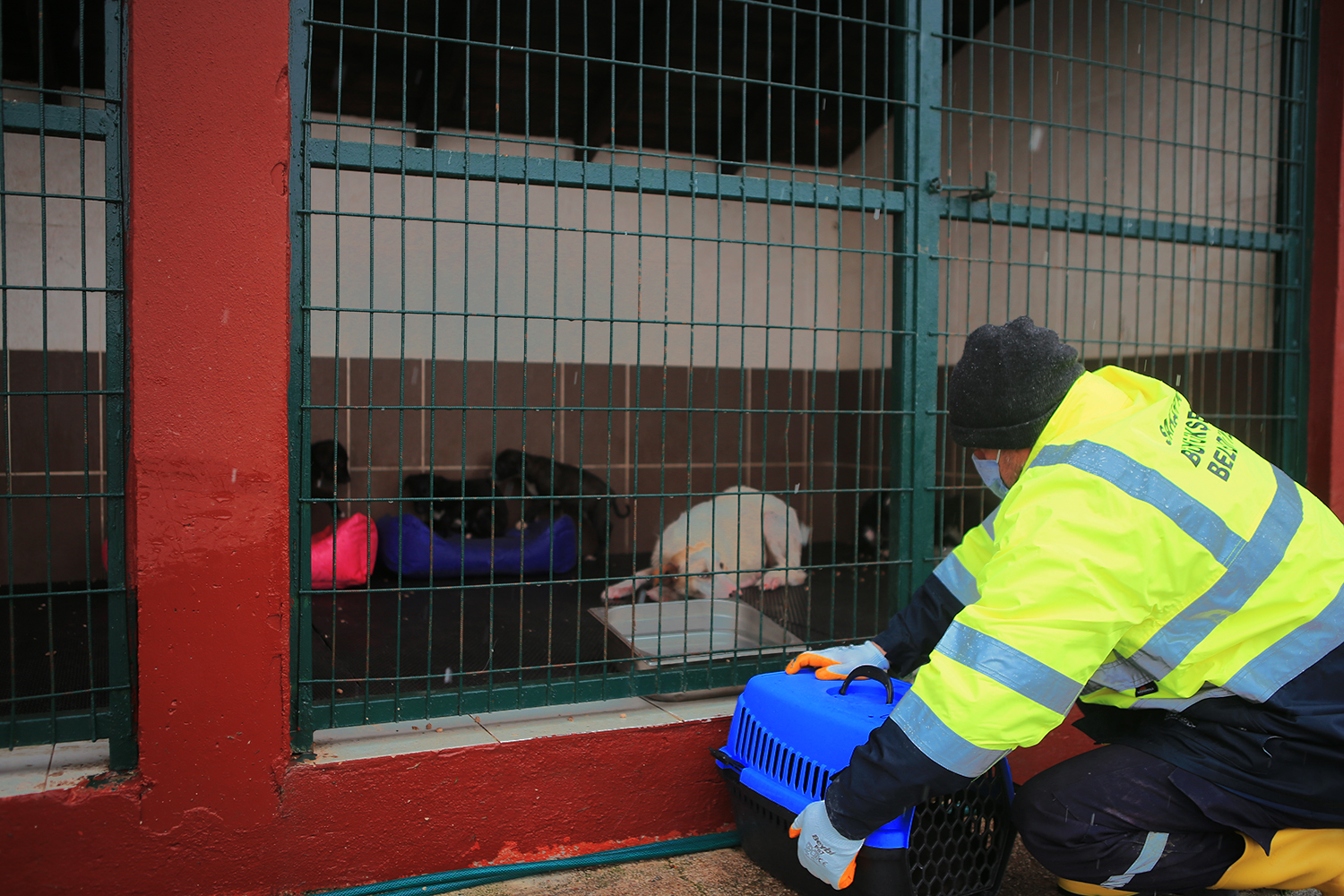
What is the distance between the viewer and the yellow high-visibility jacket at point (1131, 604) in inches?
59.0

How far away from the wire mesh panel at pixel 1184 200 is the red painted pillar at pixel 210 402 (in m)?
1.87

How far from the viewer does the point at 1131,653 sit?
171 centimetres

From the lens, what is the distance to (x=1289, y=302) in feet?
11.5

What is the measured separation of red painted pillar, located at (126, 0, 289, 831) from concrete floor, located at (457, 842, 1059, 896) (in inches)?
26.5

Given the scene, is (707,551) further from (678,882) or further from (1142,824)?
(1142,824)

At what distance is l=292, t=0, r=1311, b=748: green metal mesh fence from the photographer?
2461 mm

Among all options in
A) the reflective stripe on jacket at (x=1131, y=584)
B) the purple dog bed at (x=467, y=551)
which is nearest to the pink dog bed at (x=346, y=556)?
the purple dog bed at (x=467, y=551)

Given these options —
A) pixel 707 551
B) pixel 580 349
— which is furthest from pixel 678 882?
pixel 580 349

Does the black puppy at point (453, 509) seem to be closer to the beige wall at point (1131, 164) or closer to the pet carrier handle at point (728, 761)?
the beige wall at point (1131, 164)

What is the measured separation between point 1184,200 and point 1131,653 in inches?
146

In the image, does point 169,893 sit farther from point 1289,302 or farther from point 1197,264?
point 1197,264

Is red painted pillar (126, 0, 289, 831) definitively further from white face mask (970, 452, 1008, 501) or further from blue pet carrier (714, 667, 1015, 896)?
white face mask (970, 452, 1008, 501)

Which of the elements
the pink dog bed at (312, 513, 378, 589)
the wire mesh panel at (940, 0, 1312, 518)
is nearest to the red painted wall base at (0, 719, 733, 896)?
the wire mesh panel at (940, 0, 1312, 518)

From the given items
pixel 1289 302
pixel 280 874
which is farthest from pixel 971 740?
pixel 1289 302
